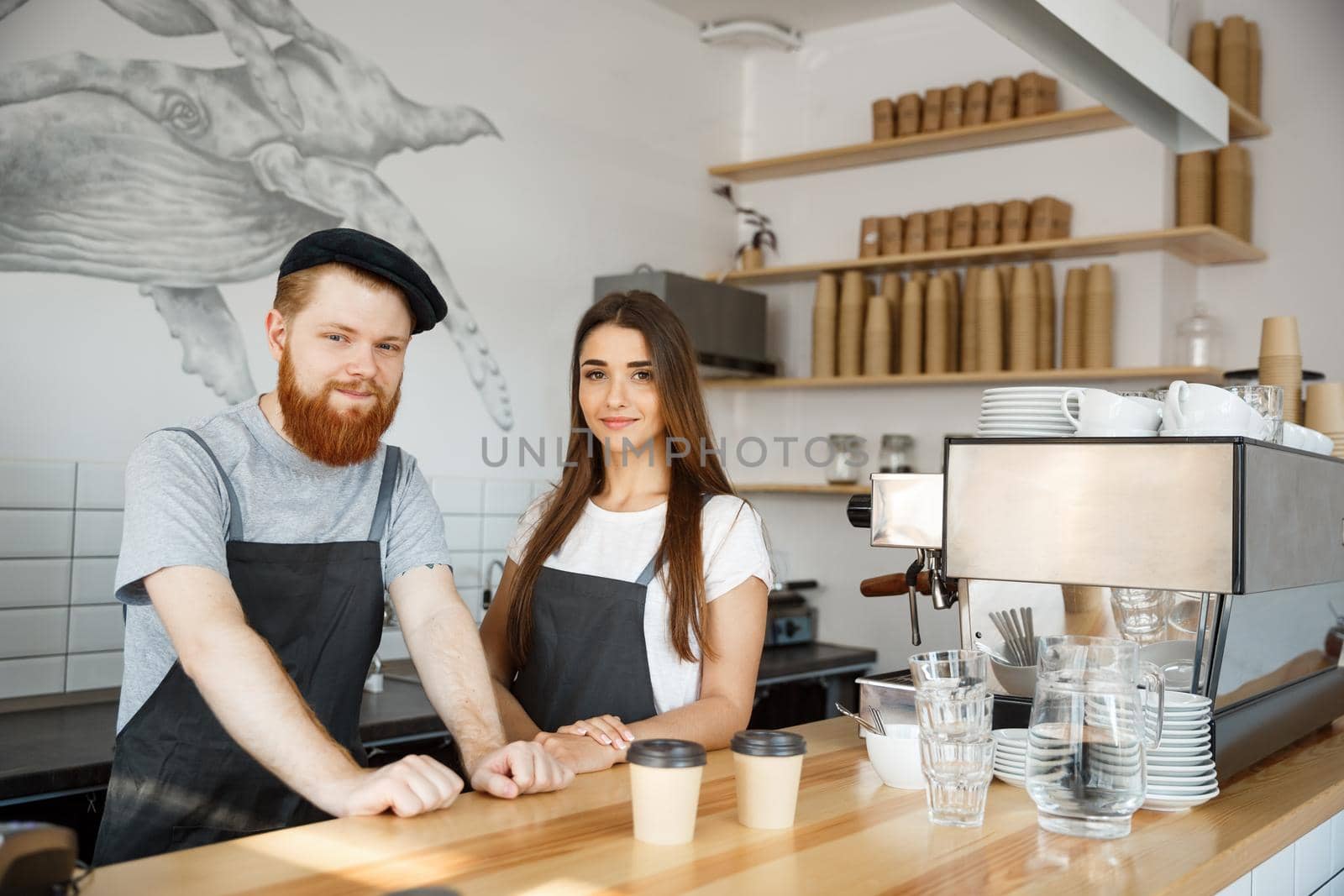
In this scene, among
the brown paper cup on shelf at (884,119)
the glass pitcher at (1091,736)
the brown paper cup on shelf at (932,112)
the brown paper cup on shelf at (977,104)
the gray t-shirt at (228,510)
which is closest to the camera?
the glass pitcher at (1091,736)

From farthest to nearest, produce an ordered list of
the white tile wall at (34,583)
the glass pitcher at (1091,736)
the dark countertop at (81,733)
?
1. the white tile wall at (34,583)
2. the dark countertop at (81,733)
3. the glass pitcher at (1091,736)

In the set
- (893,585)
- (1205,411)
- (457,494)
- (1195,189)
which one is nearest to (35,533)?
(457,494)

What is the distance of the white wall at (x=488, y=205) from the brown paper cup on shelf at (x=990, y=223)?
1.15 m

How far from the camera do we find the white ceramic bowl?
61.1 inches

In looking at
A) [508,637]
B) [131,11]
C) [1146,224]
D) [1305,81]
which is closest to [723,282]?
[1146,224]

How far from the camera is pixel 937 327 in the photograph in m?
4.34

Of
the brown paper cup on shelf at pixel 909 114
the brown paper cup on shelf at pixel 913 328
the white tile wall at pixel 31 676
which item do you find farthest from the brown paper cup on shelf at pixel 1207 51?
the white tile wall at pixel 31 676

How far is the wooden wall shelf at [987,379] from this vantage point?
12.7 feet

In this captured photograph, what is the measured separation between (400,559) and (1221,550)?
1.15 meters

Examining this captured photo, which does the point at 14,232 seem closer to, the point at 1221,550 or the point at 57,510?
the point at 57,510

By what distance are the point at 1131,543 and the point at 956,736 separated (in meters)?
0.36

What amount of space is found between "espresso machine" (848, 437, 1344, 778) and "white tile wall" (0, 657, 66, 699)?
6.65 feet

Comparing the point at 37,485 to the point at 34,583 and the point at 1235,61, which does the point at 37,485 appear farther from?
the point at 1235,61

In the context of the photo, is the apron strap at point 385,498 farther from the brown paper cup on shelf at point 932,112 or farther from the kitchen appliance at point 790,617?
the brown paper cup on shelf at point 932,112
